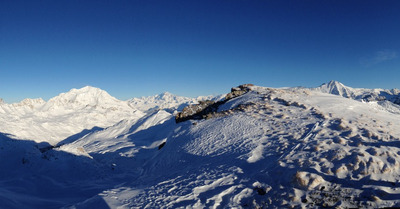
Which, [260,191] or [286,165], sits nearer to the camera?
[260,191]

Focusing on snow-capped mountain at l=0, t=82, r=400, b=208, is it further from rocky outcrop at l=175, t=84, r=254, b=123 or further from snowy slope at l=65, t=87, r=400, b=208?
rocky outcrop at l=175, t=84, r=254, b=123

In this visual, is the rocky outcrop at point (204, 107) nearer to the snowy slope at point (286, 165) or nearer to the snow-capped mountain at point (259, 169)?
the snow-capped mountain at point (259, 169)

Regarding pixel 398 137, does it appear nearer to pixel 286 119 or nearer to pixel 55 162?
pixel 286 119

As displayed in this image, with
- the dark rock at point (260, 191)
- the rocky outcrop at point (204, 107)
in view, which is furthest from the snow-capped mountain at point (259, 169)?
the rocky outcrop at point (204, 107)

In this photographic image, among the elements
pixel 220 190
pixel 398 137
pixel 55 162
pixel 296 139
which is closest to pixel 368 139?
pixel 398 137

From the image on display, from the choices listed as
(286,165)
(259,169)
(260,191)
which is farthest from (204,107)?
(260,191)

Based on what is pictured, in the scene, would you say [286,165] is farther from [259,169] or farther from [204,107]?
[204,107]

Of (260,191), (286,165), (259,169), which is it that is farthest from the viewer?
(259,169)

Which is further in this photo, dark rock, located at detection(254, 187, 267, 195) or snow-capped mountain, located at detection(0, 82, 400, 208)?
dark rock, located at detection(254, 187, 267, 195)

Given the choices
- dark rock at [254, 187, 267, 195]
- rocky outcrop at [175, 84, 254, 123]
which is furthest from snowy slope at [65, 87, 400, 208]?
rocky outcrop at [175, 84, 254, 123]

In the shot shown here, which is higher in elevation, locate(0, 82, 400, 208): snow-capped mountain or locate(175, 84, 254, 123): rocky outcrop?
locate(175, 84, 254, 123): rocky outcrop

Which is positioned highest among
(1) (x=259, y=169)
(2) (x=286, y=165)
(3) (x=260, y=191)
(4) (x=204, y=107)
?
(4) (x=204, y=107)

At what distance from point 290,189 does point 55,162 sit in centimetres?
2671

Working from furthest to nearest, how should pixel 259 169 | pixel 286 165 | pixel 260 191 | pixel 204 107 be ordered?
pixel 204 107
pixel 259 169
pixel 286 165
pixel 260 191
